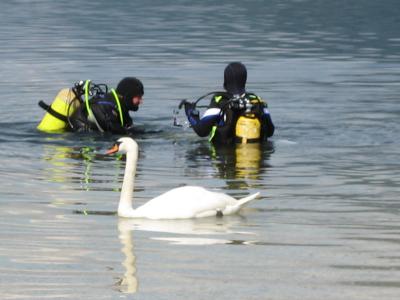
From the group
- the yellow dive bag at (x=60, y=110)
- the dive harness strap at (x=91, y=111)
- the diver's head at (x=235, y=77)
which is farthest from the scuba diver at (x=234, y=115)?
the yellow dive bag at (x=60, y=110)

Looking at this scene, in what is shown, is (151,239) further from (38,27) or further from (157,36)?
(38,27)

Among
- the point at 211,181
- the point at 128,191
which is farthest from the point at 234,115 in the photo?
the point at 128,191

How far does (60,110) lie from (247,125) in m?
2.96

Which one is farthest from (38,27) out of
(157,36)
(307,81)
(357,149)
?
(357,149)

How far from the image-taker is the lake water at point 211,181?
1012 cm

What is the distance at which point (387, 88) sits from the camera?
26797 millimetres

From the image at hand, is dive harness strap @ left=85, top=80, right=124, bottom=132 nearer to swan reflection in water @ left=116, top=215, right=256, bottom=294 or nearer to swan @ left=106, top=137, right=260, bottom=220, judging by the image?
swan @ left=106, top=137, right=260, bottom=220

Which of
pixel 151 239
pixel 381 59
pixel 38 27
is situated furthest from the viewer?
pixel 38 27

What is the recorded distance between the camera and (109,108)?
779 inches

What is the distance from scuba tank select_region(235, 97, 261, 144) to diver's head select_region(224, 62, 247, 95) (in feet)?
0.60

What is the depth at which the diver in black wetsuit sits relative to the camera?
19469 mm

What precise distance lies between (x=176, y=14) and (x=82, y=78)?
25.6 meters

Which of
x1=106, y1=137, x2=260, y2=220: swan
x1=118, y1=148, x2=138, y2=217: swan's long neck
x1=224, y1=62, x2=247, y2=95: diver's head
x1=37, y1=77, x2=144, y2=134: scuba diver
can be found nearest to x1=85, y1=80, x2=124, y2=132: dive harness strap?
x1=37, y1=77, x2=144, y2=134: scuba diver

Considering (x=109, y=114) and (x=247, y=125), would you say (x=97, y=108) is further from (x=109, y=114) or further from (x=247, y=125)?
(x=247, y=125)
